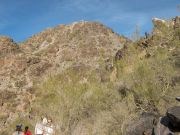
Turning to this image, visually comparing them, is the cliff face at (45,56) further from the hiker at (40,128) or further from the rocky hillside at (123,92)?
the hiker at (40,128)

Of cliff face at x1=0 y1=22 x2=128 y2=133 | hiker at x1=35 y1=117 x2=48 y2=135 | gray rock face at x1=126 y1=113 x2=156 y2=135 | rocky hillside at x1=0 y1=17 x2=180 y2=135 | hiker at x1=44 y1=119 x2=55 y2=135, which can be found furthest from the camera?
cliff face at x1=0 y1=22 x2=128 y2=133

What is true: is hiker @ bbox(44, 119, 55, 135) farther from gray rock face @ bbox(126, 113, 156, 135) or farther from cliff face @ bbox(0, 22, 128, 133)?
cliff face @ bbox(0, 22, 128, 133)

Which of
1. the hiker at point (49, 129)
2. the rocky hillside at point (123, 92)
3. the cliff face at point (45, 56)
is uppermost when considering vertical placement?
the cliff face at point (45, 56)

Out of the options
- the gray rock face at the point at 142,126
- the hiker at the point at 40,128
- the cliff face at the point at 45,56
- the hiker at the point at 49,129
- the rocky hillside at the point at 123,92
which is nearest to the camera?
the gray rock face at the point at 142,126

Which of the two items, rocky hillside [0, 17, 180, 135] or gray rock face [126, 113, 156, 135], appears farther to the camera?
rocky hillside [0, 17, 180, 135]

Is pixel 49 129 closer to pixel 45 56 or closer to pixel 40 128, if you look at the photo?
pixel 40 128

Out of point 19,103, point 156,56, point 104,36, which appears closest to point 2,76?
point 19,103

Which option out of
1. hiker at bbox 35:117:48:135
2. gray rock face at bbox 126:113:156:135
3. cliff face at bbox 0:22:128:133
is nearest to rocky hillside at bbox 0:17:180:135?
gray rock face at bbox 126:113:156:135

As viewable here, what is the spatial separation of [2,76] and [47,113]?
2625 centimetres

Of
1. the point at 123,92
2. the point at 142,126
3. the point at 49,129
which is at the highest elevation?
the point at 123,92

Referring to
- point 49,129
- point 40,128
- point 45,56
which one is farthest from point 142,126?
point 45,56

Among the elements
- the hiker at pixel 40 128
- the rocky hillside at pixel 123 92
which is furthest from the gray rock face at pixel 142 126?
the hiker at pixel 40 128

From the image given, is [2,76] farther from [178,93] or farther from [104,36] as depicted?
[178,93]

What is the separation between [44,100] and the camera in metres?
19.1
